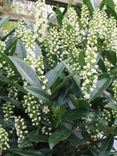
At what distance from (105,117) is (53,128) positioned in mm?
200

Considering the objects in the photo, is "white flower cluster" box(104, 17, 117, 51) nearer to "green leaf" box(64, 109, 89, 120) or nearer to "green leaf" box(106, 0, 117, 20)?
"green leaf" box(106, 0, 117, 20)

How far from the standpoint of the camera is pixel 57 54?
1.85 m

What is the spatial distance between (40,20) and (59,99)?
1.49 ft

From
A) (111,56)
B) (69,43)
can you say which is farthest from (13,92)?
(111,56)

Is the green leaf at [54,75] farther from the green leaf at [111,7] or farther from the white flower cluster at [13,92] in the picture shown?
the green leaf at [111,7]

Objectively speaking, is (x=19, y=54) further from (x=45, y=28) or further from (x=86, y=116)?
(x=86, y=116)

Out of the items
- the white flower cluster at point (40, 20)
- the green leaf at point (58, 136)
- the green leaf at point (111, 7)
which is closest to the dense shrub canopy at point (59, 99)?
the green leaf at point (58, 136)

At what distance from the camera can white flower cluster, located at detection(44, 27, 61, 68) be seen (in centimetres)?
182

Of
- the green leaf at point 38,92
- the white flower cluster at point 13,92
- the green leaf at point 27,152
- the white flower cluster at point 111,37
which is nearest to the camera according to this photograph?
the green leaf at point 38,92

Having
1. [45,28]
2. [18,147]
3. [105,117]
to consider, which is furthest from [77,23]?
[18,147]

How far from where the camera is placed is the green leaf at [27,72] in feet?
5.10

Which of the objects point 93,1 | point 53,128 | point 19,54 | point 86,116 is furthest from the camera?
point 93,1

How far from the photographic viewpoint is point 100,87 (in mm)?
1576

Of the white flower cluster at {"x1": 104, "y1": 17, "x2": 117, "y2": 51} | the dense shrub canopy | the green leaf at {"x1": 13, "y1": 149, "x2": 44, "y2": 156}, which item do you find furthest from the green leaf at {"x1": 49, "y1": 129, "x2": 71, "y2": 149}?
the white flower cluster at {"x1": 104, "y1": 17, "x2": 117, "y2": 51}
